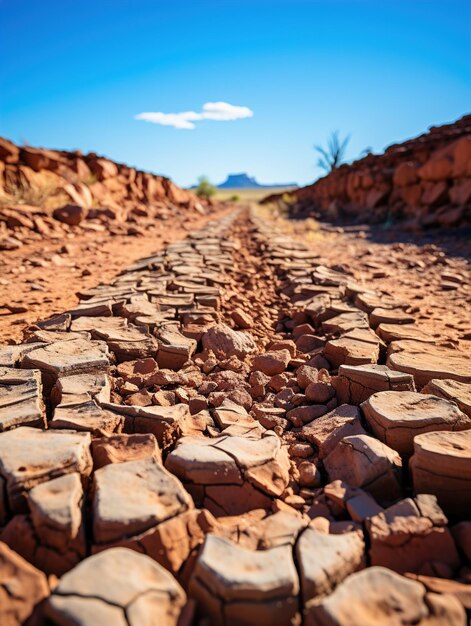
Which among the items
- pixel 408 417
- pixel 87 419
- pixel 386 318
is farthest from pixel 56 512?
pixel 386 318

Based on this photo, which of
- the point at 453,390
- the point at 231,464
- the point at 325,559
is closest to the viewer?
the point at 325,559

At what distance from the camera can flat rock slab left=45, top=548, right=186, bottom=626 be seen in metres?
0.81

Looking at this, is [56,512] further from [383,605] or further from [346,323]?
[346,323]

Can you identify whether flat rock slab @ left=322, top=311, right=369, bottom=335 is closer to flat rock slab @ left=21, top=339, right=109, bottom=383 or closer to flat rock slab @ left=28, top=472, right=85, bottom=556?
flat rock slab @ left=21, top=339, right=109, bottom=383

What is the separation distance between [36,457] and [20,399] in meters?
0.43

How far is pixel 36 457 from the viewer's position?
1.23m

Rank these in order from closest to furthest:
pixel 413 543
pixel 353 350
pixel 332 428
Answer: pixel 413 543 < pixel 332 428 < pixel 353 350

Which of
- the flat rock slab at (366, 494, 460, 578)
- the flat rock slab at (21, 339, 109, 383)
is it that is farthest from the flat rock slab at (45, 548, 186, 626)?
the flat rock slab at (21, 339, 109, 383)

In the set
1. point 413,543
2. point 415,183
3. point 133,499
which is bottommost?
point 413,543

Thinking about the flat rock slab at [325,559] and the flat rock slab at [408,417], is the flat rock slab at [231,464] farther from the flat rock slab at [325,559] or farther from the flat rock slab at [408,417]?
the flat rock slab at [408,417]

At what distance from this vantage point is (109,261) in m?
5.11

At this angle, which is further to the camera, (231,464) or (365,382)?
(365,382)

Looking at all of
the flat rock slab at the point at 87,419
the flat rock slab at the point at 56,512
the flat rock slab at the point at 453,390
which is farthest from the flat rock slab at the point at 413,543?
the flat rock slab at the point at 87,419

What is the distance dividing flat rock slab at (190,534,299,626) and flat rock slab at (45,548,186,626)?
0.06 metres
